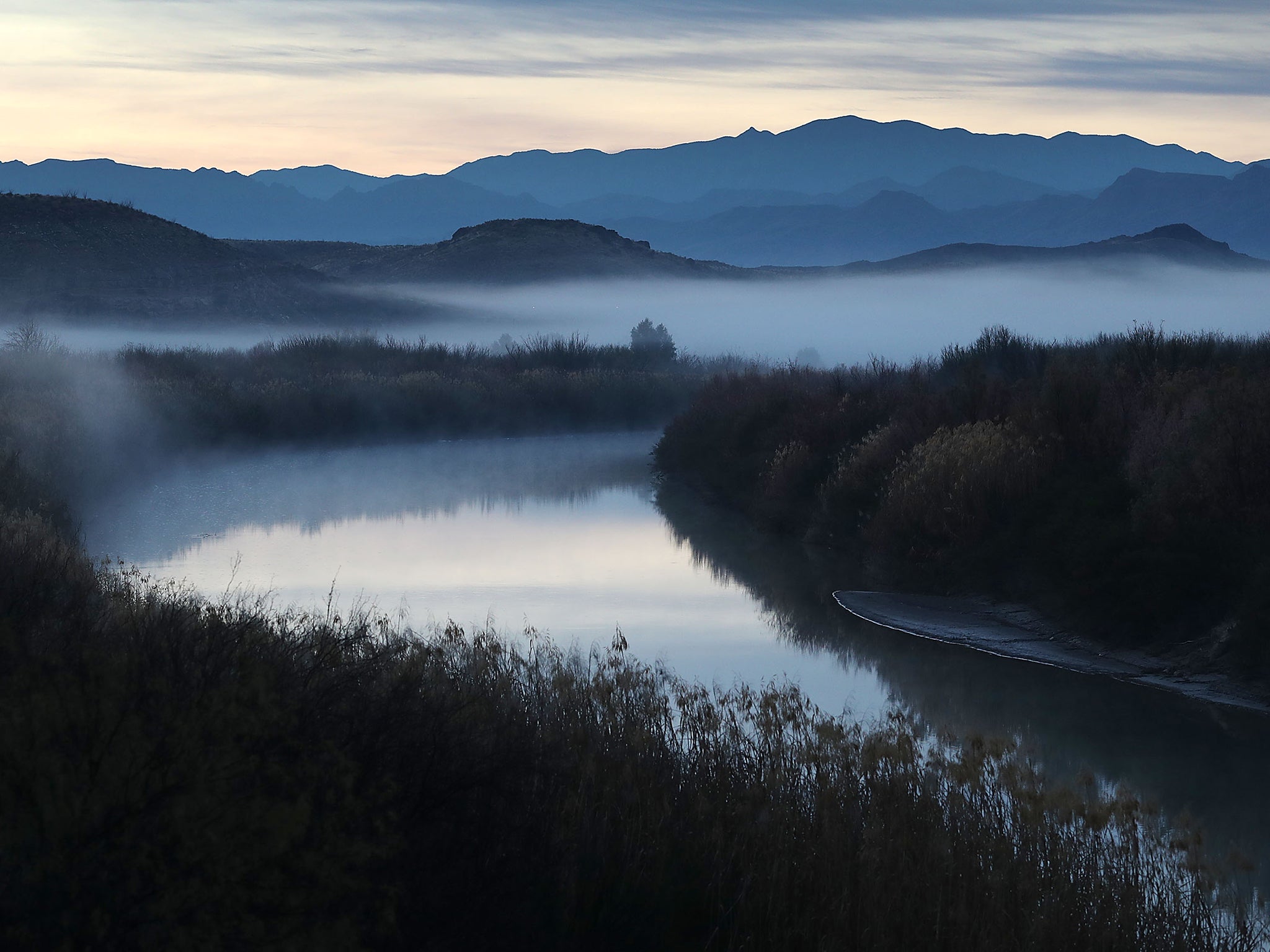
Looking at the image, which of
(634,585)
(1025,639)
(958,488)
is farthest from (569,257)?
(1025,639)

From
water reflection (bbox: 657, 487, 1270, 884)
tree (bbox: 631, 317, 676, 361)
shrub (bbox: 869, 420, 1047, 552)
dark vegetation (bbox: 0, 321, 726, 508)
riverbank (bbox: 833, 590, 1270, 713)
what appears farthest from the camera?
tree (bbox: 631, 317, 676, 361)

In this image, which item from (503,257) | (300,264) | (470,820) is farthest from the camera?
(503,257)

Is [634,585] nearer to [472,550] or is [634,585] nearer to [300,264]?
[472,550]

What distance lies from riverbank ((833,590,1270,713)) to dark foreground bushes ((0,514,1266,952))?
405 centimetres

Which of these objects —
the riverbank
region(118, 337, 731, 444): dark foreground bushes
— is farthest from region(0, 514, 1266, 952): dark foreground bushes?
region(118, 337, 731, 444): dark foreground bushes

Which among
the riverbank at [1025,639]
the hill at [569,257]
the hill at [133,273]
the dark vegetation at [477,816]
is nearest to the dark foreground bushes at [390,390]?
the riverbank at [1025,639]

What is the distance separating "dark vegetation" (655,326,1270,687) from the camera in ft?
38.0

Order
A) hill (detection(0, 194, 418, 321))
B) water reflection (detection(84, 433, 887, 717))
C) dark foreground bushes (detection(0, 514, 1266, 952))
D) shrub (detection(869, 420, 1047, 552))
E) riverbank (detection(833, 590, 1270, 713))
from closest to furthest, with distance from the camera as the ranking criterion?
1. dark foreground bushes (detection(0, 514, 1266, 952))
2. riverbank (detection(833, 590, 1270, 713))
3. water reflection (detection(84, 433, 887, 717))
4. shrub (detection(869, 420, 1047, 552))
5. hill (detection(0, 194, 418, 321))

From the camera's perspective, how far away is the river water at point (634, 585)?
9.63 metres

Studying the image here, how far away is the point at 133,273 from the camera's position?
74625 mm

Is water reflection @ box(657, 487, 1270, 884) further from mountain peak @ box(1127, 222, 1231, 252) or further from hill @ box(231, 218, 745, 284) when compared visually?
mountain peak @ box(1127, 222, 1231, 252)

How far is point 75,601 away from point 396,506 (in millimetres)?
16431

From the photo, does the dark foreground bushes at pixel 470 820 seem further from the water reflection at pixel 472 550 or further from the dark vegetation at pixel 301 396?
the dark vegetation at pixel 301 396

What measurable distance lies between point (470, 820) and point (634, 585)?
37.4 feet
